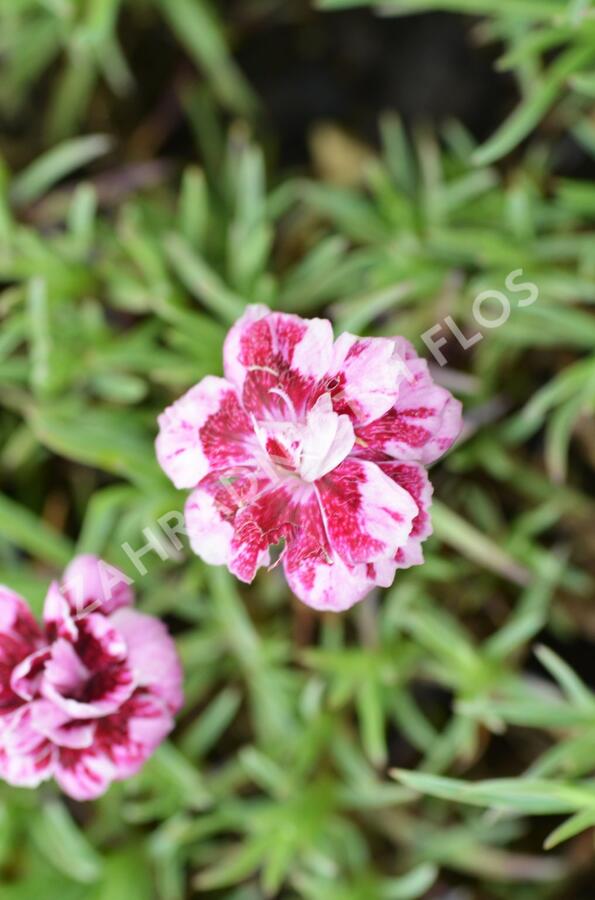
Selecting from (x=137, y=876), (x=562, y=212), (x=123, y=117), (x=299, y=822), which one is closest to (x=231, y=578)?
(x=299, y=822)

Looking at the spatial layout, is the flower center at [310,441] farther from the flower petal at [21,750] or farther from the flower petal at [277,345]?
the flower petal at [21,750]

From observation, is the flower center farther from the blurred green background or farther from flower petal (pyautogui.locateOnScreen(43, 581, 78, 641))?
the blurred green background

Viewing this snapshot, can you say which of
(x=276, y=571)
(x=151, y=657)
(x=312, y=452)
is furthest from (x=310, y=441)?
(x=276, y=571)

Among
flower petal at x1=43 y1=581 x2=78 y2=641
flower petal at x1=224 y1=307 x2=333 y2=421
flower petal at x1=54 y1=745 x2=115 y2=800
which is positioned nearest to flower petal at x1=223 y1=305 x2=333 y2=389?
flower petal at x1=224 y1=307 x2=333 y2=421

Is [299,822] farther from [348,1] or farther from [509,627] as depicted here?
[348,1]

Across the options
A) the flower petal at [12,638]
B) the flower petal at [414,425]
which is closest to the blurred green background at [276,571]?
the flower petal at [12,638]

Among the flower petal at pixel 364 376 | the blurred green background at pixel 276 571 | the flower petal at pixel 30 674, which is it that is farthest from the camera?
the blurred green background at pixel 276 571
